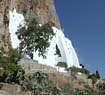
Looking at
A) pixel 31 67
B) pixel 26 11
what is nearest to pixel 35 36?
pixel 31 67

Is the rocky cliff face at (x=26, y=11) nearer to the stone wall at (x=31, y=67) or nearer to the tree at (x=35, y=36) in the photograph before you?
the tree at (x=35, y=36)

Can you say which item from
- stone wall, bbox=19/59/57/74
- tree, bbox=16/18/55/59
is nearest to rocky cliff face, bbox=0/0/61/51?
tree, bbox=16/18/55/59

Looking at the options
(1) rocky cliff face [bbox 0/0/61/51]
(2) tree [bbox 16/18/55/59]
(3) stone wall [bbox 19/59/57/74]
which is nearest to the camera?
(3) stone wall [bbox 19/59/57/74]

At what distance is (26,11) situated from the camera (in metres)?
72.8

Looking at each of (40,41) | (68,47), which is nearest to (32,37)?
(40,41)

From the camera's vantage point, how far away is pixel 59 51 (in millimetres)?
76625

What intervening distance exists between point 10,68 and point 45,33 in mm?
24198

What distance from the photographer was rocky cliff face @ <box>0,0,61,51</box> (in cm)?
5669

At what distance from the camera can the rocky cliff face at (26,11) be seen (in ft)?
186

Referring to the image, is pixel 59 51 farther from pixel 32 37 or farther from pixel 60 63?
pixel 32 37

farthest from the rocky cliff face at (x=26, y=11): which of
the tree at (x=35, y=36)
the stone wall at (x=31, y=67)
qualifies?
the stone wall at (x=31, y=67)

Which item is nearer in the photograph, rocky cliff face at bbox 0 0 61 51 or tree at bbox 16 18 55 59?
tree at bbox 16 18 55 59

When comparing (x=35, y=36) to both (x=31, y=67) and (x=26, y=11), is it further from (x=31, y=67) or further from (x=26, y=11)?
(x=26, y=11)

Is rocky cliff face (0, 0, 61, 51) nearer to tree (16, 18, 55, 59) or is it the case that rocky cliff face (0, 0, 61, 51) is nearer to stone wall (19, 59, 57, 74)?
tree (16, 18, 55, 59)
